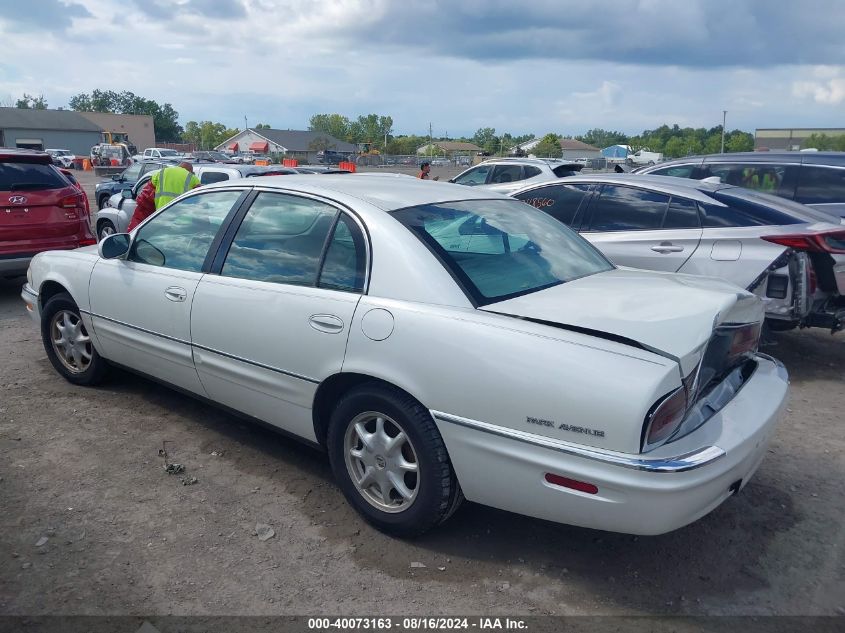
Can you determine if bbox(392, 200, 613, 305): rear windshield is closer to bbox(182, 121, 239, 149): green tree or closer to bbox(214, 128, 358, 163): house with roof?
bbox(214, 128, 358, 163): house with roof

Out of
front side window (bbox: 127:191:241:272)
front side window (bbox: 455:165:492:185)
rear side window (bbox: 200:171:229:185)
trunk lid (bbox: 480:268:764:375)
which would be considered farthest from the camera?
front side window (bbox: 455:165:492:185)

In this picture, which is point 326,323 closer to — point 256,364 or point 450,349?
point 256,364

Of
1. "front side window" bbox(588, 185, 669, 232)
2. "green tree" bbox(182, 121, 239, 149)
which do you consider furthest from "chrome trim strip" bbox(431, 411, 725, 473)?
"green tree" bbox(182, 121, 239, 149)

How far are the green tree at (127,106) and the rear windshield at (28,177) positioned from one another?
4705 inches

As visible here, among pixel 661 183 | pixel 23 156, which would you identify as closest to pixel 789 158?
pixel 661 183

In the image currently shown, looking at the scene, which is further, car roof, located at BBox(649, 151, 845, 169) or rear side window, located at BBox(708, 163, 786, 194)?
rear side window, located at BBox(708, 163, 786, 194)

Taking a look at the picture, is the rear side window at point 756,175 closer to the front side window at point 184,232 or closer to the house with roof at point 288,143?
the front side window at point 184,232

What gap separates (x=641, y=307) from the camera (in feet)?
10.0

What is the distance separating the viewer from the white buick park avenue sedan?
2.63 metres

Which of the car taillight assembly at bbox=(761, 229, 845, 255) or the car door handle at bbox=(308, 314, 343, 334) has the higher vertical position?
the car taillight assembly at bbox=(761, 229, 845, 255)

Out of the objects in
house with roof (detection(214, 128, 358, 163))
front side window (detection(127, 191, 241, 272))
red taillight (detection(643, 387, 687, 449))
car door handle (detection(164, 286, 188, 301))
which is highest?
house with roof (detection(214, 128, 358, 163))

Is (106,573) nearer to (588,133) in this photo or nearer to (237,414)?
(237,414)

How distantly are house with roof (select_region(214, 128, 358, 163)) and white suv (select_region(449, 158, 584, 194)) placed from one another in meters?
76.4

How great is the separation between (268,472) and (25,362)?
3093mm
